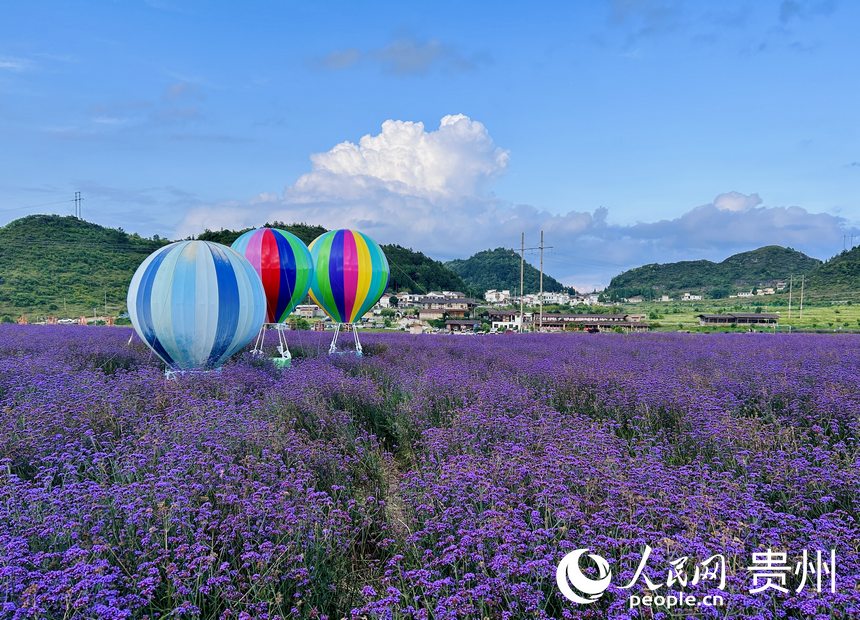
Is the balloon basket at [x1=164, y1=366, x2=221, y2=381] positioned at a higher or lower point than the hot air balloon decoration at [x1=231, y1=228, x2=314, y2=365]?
lower

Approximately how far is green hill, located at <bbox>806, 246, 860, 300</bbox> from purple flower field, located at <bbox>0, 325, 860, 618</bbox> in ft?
322

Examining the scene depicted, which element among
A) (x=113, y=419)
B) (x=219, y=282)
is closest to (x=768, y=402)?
(x=113, y=419)

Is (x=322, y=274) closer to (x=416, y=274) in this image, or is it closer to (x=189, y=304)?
(x=189, y=304)

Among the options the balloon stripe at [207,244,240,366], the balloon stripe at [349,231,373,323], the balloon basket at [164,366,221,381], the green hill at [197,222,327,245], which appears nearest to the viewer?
the balloon basket at [164,366,221,381]

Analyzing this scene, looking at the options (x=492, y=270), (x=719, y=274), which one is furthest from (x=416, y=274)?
(x=719, y=274)

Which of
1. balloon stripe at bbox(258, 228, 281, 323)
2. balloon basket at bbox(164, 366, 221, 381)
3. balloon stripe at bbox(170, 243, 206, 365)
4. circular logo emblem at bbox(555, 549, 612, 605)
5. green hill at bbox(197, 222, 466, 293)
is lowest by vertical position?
circular logo emblem at bbox(555, 549, 612, 605)

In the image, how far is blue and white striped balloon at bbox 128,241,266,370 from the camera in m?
8.28

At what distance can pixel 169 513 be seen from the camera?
9.50ft

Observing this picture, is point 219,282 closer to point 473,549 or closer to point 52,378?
point 52,378

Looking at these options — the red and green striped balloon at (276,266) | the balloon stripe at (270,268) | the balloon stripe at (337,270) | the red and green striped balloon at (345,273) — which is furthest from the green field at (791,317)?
the balloon stripe at (270,268)

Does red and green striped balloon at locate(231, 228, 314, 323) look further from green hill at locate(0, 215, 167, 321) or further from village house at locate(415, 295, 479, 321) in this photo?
village house at locate(415, 295, 479, 321)

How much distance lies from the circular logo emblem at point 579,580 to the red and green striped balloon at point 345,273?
41.6ft

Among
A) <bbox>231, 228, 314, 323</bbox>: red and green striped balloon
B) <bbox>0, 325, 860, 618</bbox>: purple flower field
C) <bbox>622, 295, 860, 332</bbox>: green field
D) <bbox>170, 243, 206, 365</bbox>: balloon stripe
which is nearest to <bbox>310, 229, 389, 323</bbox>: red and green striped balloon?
<bbox>231, 228, 314, 323</bbox>: red and green striped balloon

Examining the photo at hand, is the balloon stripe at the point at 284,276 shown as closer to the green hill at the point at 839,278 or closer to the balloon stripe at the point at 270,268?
the balloon stripe at the point at 270,268
